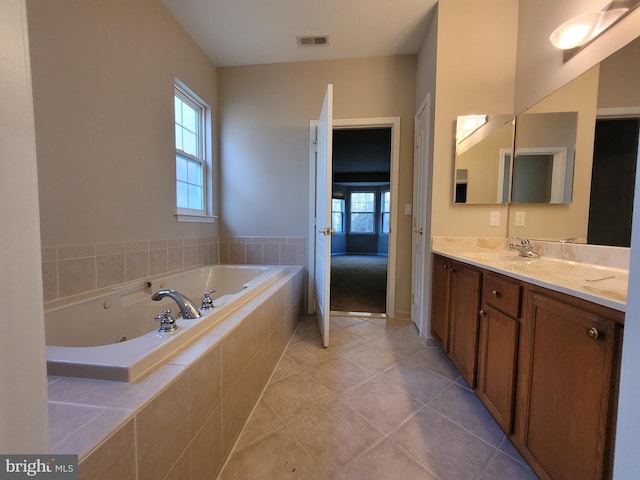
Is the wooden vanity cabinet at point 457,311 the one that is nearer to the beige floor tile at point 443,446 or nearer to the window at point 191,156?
the beige floor tile at point 443,446

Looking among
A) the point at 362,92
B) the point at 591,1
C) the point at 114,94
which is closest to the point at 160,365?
the point at 114,94

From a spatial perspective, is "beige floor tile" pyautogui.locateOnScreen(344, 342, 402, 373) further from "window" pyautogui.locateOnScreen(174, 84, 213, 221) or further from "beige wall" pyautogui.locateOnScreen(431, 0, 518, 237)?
"window" pyautogui.locateOnScreen(174, 84, 213, 221)

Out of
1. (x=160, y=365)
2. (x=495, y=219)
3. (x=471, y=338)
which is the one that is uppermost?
(x=495, y=219)

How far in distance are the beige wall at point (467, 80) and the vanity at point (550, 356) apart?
2.02 ft

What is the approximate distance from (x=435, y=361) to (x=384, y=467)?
3.17 ft

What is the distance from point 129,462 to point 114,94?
1866 millimetres

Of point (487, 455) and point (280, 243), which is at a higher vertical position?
point (280, 243)

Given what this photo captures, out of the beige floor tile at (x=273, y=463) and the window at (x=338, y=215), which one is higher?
Result: the window at (x=338, y=215)

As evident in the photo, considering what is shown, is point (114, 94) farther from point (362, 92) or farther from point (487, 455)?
point (487, 455)

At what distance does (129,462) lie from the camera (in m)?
0.59

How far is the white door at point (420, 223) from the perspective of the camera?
6.88 ft

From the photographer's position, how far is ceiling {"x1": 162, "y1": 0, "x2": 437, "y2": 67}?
194cm

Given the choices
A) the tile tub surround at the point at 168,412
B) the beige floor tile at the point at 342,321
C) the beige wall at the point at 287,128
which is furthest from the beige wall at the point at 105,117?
the beige floor tile at the point at 342,321

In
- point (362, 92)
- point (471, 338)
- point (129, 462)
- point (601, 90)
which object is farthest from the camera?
point (362, 92)
